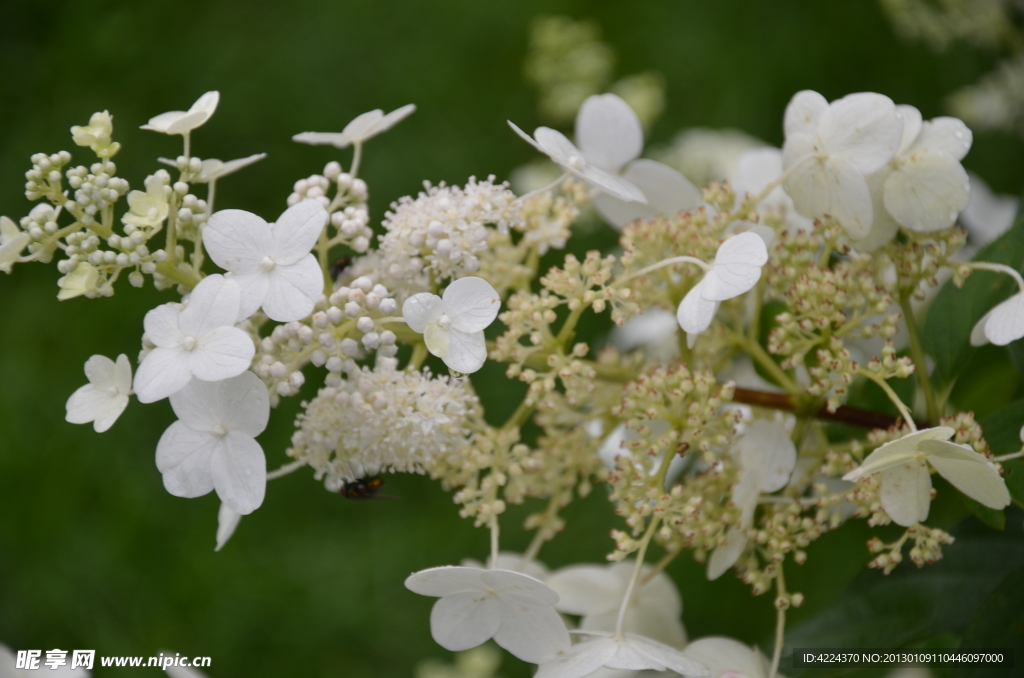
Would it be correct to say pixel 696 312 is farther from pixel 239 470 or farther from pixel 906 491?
pixel 239 470

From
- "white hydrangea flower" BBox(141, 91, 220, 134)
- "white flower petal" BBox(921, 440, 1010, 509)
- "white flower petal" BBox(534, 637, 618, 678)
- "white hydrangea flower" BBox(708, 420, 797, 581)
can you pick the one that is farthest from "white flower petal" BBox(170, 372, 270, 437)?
"white flower petal" BBox(921, 440, 1010, 509)

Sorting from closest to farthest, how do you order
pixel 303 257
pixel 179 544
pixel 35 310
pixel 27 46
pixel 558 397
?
pixel 303 257
pixel 558 397
pixel 179 544
pixel 35 310
pixel 27 46

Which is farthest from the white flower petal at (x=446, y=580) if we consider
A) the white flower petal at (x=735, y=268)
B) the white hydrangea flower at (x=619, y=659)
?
the white flower petal at (x=735, y=268)

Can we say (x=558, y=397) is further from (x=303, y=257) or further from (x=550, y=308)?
(x=303, y=257)

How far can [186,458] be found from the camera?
2.18 ft

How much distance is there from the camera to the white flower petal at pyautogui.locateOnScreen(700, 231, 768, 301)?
66 centimetres

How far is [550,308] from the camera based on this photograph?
2.45 feet

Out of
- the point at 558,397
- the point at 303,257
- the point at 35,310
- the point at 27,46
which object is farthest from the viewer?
the point at 27,46

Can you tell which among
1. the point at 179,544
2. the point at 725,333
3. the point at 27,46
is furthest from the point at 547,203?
the point at 27,46

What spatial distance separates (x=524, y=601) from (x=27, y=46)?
89.3 inches

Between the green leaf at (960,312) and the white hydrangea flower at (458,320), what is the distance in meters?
0.52

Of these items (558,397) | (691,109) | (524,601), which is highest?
(691,109)

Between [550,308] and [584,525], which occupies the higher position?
Result: [584,525]

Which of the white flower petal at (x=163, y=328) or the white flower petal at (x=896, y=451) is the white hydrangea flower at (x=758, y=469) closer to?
the white flower petal at (x=896, y=451)
